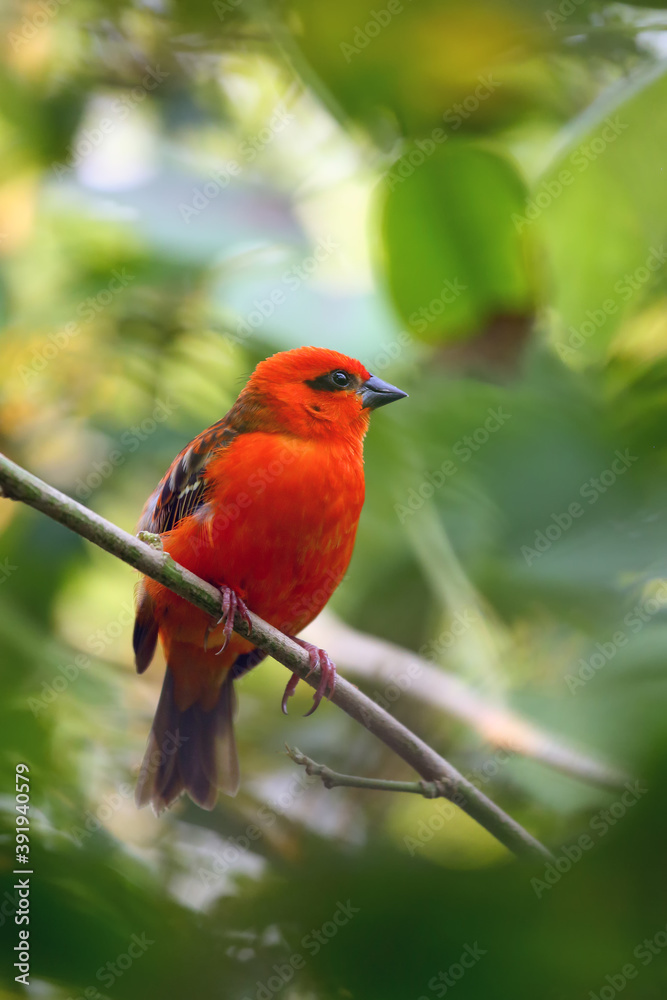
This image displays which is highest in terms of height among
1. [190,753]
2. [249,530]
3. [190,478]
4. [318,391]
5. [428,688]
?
[318,391]

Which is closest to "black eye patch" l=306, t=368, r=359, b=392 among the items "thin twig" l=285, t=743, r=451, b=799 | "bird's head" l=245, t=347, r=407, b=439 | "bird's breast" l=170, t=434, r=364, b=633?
"bird's head" l=245, t=347, r=407, b=439

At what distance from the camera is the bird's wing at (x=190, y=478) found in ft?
9.74

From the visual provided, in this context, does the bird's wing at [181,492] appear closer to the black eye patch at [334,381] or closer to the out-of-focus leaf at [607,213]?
the black eye patch at [334,381]

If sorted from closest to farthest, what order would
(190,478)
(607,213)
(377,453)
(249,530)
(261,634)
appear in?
(607,213) → (261,634) → (249,530) → (190,478) → (377,453)

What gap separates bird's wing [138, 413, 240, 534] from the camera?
117 inches

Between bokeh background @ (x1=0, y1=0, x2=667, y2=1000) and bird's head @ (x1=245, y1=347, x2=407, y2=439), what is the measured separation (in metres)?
0.11

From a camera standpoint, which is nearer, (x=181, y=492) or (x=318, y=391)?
(x=181, y=492)

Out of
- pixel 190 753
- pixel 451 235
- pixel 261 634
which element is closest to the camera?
pixel 261 634

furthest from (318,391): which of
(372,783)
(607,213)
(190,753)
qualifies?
(372,783)

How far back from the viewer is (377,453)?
3471 millimetres

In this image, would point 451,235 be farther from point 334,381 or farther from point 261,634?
point 261,634

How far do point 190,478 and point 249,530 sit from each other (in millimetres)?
349

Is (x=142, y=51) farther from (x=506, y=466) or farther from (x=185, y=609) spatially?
(x=506, y=466)

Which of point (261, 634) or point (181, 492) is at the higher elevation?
point (261, 634)
